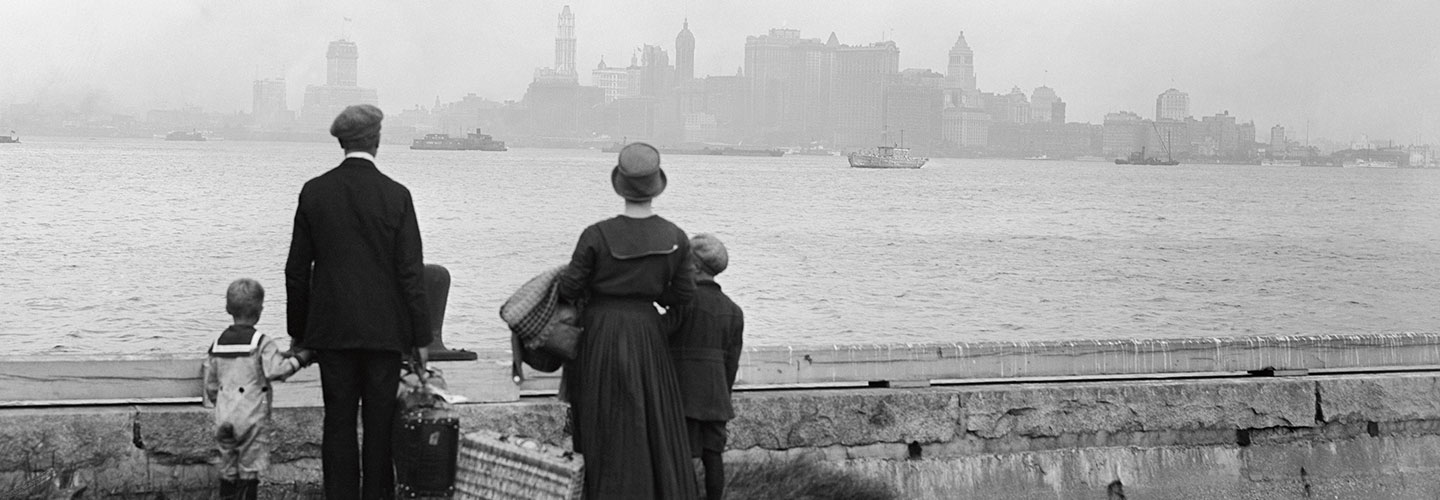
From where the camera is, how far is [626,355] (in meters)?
5.33

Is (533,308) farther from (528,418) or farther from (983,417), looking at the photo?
(983,417)

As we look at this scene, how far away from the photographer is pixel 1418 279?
55.9 meters

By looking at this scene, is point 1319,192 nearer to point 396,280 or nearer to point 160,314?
point 160,314

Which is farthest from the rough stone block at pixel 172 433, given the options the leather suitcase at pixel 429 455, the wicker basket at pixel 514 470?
the wicker basket at pixel 514 470

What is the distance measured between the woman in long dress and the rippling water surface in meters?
17.3

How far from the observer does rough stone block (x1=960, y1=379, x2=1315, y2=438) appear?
24.2ft

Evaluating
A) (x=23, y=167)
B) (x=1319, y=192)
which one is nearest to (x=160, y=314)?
(x=23, y=167)

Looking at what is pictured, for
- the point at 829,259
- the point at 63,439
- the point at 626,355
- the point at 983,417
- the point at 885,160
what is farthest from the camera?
the point at 885,160

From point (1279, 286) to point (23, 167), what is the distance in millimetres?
100566

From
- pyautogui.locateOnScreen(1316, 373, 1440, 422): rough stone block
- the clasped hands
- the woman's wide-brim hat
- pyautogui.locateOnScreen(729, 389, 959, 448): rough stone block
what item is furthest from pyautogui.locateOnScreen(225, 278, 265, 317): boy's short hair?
pyautogui.locateOnScreen(1316, 373, 1440, 422): rough stone block

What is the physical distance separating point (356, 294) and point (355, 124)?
63 centimetres

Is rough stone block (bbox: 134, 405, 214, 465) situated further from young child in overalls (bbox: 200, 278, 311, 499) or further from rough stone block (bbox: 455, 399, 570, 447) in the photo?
rough stone block (bbox: 455, 399, 570, 447)

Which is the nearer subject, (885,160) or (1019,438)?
(1019,438)

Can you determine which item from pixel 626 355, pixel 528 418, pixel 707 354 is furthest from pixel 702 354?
pixel 528 418
